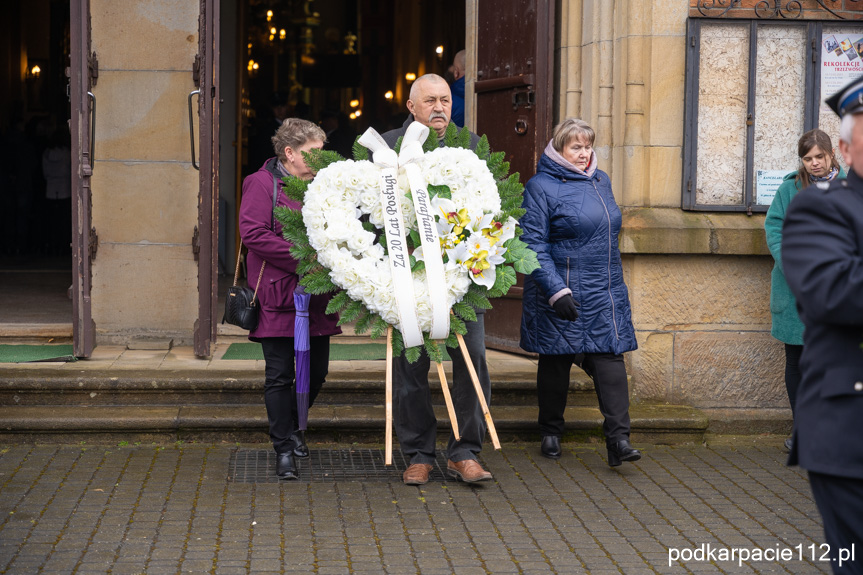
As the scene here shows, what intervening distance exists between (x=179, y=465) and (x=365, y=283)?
181cm

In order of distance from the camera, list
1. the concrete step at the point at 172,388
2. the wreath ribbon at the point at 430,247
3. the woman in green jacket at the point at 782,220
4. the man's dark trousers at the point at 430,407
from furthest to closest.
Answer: the concrete step at the point at 172,388, the woman in green jacket at the point at 782,220, the man's dark trousers at the point at 430,407, the wreath ribbon at the point at 430,247

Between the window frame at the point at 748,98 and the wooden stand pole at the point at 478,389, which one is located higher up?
the window frame at the point at 748,98

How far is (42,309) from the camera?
363 inches

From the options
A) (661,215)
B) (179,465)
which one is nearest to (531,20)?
(661,215)

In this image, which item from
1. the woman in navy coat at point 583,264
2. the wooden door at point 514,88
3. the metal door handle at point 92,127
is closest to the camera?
the woman in navy coat at point 583,264

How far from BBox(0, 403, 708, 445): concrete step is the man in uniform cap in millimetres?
3926

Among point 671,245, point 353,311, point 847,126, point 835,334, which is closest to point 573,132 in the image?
point 671,245

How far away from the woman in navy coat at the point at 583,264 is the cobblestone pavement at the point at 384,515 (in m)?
0.54

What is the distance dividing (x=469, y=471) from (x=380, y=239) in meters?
1.38

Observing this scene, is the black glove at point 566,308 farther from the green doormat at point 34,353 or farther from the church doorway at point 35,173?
the church doorway at point 35,173

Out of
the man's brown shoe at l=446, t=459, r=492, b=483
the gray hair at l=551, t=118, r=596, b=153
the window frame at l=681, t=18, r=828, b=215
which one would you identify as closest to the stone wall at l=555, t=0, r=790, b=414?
the window frame at l=681, t=18, r=828, b=215

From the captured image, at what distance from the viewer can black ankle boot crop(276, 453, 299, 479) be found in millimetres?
5836

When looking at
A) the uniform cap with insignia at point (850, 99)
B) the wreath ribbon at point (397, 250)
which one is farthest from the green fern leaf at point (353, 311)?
the uniform cap with insignia at point (850, 99)

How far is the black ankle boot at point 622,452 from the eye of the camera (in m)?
5.97
